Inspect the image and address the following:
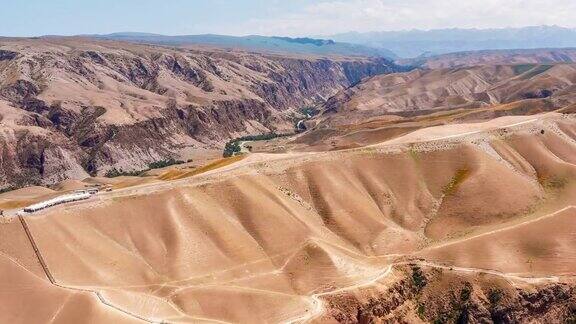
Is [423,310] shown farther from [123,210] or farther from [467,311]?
[123,210]

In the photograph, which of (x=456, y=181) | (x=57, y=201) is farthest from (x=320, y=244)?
(x=57, y=201)

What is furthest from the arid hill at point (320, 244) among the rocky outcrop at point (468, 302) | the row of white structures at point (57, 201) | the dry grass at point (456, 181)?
the row of white structures at point (57, 201)

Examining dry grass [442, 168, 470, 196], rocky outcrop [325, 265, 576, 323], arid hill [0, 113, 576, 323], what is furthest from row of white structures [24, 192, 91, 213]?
dry grass [442, 168, 470, 196]

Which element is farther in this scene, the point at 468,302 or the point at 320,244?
the point at 320,244

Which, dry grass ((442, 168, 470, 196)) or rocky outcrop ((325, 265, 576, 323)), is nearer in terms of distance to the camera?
rocky outcrop ((325, 265, 576, 323))

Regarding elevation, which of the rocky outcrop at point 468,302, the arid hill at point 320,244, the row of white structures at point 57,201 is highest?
the row of white structures at point 57,201

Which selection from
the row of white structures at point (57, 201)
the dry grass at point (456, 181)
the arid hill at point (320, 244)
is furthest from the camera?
the dry grass at point (456, 181)

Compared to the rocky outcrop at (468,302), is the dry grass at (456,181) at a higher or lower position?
higher

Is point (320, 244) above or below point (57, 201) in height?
below

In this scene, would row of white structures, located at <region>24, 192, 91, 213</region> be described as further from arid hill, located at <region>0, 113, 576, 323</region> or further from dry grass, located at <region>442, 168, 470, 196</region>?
dry grass, located at <region>442, 168, 470, 196</region>

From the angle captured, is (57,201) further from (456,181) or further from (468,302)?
(456,181)

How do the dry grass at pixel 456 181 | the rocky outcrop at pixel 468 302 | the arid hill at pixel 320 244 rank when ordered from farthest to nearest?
1. the dry grass at pixel 456 181
2. the rocky outcrop at pixel 468 302
3. the arid hill at pixel 320 244

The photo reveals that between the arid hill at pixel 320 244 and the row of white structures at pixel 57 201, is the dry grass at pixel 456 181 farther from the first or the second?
the row of white structures at pixel 57 201
